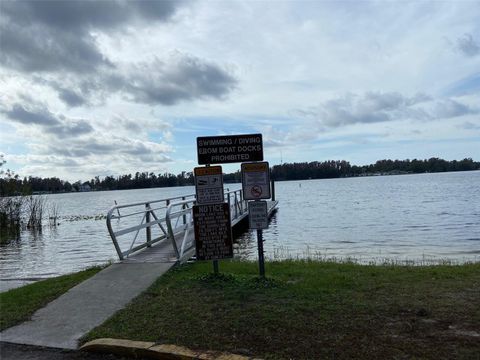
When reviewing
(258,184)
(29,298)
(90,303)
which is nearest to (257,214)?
(258,184)

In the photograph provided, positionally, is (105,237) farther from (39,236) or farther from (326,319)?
(326,319)

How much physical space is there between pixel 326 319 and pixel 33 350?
3407 millimetres

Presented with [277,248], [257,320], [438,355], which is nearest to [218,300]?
[257,320]

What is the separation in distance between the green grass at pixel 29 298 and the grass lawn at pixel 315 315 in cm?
153

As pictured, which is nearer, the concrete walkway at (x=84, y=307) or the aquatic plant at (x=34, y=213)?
the concrete walkway at (x=84, y=307)

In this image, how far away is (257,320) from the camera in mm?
5672

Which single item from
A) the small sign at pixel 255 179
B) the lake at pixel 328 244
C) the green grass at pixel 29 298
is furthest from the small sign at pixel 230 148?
the lake at pixel 328 244

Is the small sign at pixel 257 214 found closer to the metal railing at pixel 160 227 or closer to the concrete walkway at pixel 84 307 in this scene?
the concrete walkway at pixel 84 307

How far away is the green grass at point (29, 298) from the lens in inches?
263

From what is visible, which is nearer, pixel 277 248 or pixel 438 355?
pixel 438 355

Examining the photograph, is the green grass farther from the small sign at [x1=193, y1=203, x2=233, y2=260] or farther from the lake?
the lake

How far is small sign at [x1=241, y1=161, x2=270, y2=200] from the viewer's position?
796 cm

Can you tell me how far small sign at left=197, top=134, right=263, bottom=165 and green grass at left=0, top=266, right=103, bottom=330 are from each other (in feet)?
11.0

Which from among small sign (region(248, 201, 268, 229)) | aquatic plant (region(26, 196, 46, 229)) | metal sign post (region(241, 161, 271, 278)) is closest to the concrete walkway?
small sign (region(248, 201, 268, 229))
